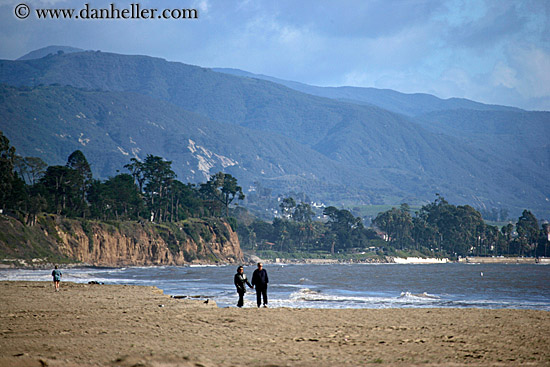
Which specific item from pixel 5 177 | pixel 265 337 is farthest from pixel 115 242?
pixel 265 337

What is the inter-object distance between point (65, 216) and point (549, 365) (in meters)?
116

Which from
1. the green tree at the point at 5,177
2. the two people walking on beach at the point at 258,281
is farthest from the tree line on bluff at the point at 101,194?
the two people walking on beach at the point at 258,281

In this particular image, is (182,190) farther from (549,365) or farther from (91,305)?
(549,365)

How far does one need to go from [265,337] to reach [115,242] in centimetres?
11396

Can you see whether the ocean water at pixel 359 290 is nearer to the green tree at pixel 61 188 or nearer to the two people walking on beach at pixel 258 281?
the two people walking on beach at pixel 258 281

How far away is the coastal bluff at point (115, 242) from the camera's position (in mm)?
98875

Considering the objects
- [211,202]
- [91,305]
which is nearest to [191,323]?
[91,305]

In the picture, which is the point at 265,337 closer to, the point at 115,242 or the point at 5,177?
the point at 5,177

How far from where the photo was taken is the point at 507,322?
2308cm

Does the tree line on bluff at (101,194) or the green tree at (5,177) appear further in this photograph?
the tree line on bluff at (101,194)

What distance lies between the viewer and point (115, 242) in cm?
12706

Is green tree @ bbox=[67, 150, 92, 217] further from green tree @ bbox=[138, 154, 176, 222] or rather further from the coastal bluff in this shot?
green tree @ bbox=[138, 154, 176, 222]

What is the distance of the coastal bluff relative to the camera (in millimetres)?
98875

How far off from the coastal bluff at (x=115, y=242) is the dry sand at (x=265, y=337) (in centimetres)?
7682
